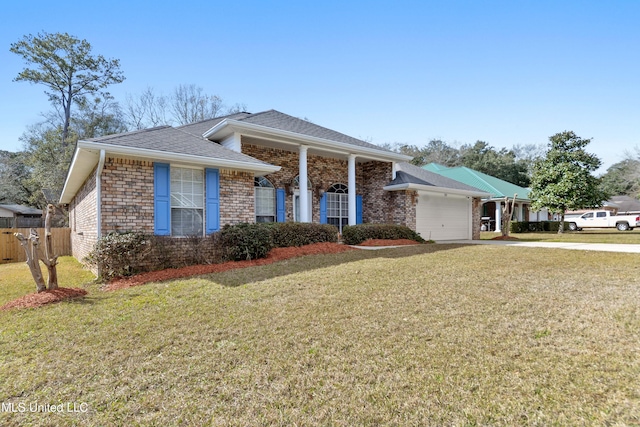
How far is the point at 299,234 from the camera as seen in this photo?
1011 cm

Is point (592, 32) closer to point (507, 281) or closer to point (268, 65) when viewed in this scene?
point (507, 281)

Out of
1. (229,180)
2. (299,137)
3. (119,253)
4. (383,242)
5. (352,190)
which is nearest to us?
(119,253)

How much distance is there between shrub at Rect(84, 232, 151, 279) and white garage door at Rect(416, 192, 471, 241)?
1123cm

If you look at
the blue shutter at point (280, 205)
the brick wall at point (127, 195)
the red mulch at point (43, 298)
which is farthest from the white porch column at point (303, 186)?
the red mulch at point (43, 298)

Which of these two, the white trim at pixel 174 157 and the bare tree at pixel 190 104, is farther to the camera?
the bare tree at pixel 190 104

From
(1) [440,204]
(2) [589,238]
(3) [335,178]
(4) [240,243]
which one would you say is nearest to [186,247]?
(4) [240,243]

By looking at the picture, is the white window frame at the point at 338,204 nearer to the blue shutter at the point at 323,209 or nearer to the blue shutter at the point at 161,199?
the blue shutter at the point at 323,209

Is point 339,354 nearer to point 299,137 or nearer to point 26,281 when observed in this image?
point 26,281

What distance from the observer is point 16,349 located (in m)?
3.61

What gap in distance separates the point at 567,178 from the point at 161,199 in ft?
78.5

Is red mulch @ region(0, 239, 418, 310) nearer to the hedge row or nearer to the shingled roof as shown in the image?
the hedge row

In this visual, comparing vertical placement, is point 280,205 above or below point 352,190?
below

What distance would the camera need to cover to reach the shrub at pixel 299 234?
31.6 feet

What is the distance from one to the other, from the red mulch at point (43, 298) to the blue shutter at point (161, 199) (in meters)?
2.41
